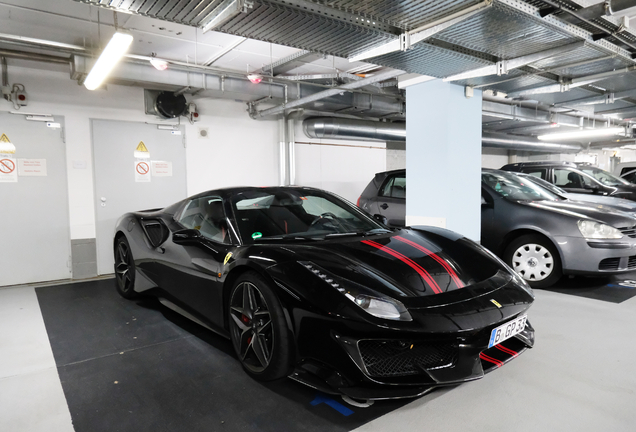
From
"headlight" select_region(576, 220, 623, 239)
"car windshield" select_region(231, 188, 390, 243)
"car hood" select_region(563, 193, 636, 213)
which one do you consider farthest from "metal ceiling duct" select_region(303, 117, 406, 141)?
"headlight" select_region(576, 220, 623, 239)

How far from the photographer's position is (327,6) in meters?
2.60

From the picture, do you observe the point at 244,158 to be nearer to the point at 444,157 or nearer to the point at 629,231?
the point at 444,157

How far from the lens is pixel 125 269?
3.91 metres

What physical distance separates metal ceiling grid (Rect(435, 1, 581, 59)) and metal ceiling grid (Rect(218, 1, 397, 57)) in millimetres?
520

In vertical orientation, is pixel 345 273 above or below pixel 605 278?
above

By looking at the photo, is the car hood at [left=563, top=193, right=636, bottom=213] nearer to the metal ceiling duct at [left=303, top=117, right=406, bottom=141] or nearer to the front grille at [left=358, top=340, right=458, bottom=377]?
the metal ceiling duct at [left=303, top=117, right=406, bottom=141]

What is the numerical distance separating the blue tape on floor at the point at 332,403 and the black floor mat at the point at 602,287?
9.72ft

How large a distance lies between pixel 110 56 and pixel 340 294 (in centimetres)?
289

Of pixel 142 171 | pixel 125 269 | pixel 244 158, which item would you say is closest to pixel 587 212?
pixel 125 269

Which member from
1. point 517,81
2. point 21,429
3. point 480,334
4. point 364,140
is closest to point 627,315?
point 480,334

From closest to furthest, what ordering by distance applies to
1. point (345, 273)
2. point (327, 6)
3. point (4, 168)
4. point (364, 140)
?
point (345, 273)
point (327, 6)
point (4, 168)
point (364, 140)

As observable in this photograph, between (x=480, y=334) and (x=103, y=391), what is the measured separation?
6.37ft

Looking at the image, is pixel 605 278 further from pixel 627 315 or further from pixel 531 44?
pixel 531 44

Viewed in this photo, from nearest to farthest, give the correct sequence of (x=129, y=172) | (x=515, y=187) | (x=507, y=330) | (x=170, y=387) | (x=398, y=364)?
(x=398, y=364) < (x=507, y=330) < (x=170, y=387) < (x=515, y=187) < (x=129, y=172)
